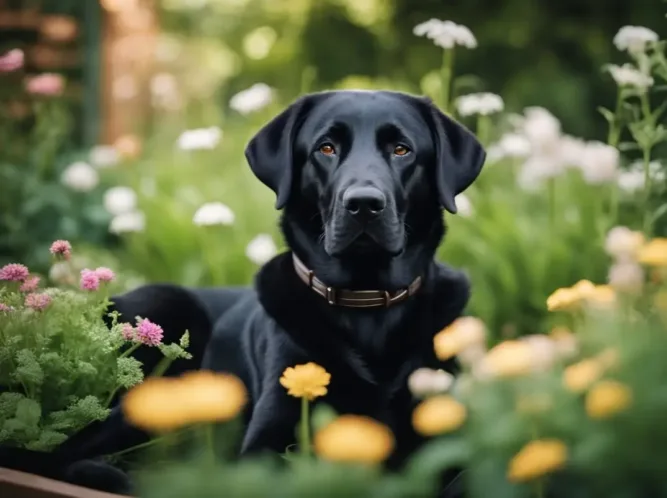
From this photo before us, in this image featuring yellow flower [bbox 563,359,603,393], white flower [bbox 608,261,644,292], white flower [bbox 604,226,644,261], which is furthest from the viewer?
white flower [bbox 604,226,644,261]

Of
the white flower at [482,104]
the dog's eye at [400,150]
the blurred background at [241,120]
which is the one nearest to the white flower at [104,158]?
the blurred background at [241,120]

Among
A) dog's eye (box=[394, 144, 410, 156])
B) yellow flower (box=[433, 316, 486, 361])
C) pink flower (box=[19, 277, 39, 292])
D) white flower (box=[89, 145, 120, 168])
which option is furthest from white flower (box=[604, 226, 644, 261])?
white flower (box=[89, 145, 120, 168])

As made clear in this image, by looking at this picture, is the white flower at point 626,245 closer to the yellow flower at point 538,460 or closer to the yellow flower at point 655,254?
the yellow flower at point 655,254

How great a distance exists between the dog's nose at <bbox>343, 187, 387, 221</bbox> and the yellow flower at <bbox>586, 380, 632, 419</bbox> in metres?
1.15

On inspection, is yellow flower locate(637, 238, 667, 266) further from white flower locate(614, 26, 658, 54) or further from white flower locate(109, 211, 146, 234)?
white flower locate(109, 211, 146, 234)

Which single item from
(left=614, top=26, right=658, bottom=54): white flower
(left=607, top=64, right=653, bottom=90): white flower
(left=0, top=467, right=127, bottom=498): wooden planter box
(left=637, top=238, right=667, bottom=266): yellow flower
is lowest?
(left=0, top=467, right=127, bottom=498): wooden planter box

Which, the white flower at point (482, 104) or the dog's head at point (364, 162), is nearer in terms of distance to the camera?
the dog's head at point (364, 162)

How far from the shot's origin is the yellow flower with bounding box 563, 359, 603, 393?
1.84m

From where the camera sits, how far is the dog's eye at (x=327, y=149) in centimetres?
308

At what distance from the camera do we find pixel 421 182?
3.10 meters

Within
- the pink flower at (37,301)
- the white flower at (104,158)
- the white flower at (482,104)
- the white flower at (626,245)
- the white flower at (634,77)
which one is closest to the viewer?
the white flower at (626,245)

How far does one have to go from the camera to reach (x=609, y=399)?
1.70 metres

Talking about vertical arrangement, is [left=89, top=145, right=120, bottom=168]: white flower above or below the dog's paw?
below

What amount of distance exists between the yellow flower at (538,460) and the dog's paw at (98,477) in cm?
132
